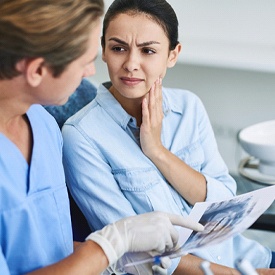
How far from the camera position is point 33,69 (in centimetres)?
92

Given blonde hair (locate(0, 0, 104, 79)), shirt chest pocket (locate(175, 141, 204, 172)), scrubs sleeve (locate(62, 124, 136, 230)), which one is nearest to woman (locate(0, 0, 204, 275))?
blonde hair (locate(0, 0, 104, 79))

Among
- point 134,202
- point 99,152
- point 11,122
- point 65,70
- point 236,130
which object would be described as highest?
point 65,70

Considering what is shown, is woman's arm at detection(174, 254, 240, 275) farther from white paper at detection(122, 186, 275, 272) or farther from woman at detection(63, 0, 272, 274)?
white paper at detection(122, 186, 275, 272)

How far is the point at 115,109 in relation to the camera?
55.5 inches

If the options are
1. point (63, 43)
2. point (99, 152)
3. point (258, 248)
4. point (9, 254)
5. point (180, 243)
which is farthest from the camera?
point (258, 248)

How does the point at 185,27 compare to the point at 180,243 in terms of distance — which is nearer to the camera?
the point at 180,243

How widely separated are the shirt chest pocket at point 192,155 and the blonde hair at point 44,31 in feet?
2.07

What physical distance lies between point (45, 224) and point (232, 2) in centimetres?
165

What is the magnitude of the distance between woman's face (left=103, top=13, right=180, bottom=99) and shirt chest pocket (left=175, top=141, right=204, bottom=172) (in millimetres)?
210

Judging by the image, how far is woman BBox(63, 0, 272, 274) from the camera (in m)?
1.33

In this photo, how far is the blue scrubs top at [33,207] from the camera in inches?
39.4

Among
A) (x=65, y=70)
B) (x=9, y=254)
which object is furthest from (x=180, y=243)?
(x=65, y=70)

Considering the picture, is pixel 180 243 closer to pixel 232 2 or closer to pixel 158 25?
pixel 158 25

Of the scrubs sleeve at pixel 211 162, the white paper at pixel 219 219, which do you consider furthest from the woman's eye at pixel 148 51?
the white paper at pixel 219 219
